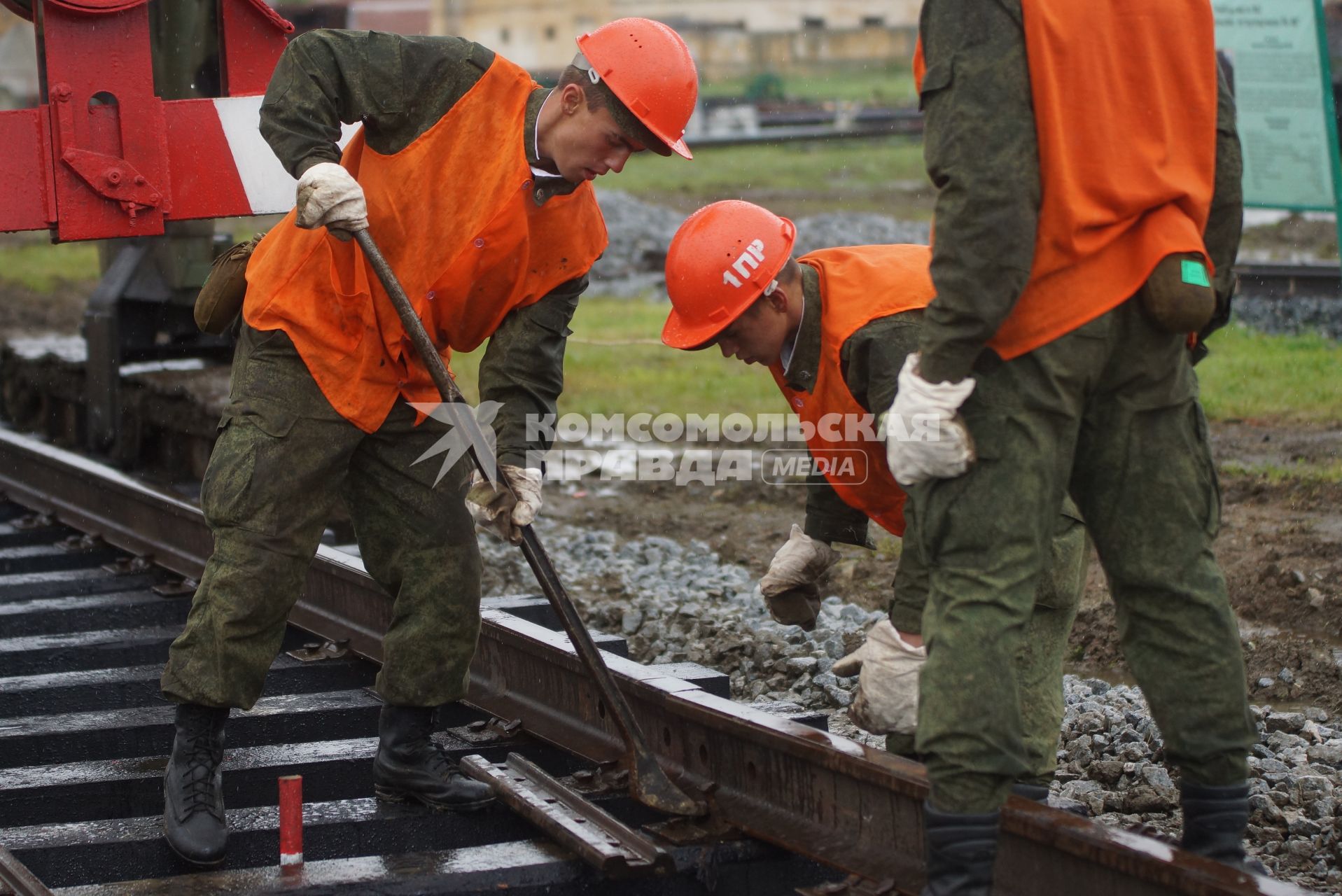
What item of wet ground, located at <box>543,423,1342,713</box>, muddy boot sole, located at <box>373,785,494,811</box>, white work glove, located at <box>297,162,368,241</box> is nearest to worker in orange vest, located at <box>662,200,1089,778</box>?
white work glove, located at <box>297,162,368,241</box>

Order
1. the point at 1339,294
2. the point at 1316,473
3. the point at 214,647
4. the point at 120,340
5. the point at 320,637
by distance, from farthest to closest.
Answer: the point at 1339,294, the point at 120,340, the point at 1316,473, the point at 320,637, the point at 214,647

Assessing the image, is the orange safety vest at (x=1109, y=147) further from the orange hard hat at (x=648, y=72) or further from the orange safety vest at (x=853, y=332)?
the orange hard hat at (x=648, y=72)

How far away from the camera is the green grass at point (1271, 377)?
9031 mm

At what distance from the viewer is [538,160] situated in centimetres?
384

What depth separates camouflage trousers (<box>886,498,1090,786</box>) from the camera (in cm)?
370

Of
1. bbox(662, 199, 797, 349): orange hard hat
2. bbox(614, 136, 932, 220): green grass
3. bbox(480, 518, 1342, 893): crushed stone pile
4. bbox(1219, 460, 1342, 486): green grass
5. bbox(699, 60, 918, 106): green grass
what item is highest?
bbox(699, 60, 918, 106): green grass

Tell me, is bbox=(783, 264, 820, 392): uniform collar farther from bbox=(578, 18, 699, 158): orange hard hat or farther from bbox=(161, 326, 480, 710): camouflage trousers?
bbox=(161, 326, 480, 710): camouflage trousers

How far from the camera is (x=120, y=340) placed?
843cm

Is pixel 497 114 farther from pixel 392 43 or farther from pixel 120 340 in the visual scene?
pixel 120 340

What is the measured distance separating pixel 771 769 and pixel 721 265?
3.66 feet

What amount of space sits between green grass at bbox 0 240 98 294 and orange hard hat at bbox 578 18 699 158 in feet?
47.0

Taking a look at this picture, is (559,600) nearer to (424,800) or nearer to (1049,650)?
(424,800)

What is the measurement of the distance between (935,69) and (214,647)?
2.03 meters

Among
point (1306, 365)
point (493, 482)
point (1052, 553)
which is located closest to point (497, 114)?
point (493, 482)
